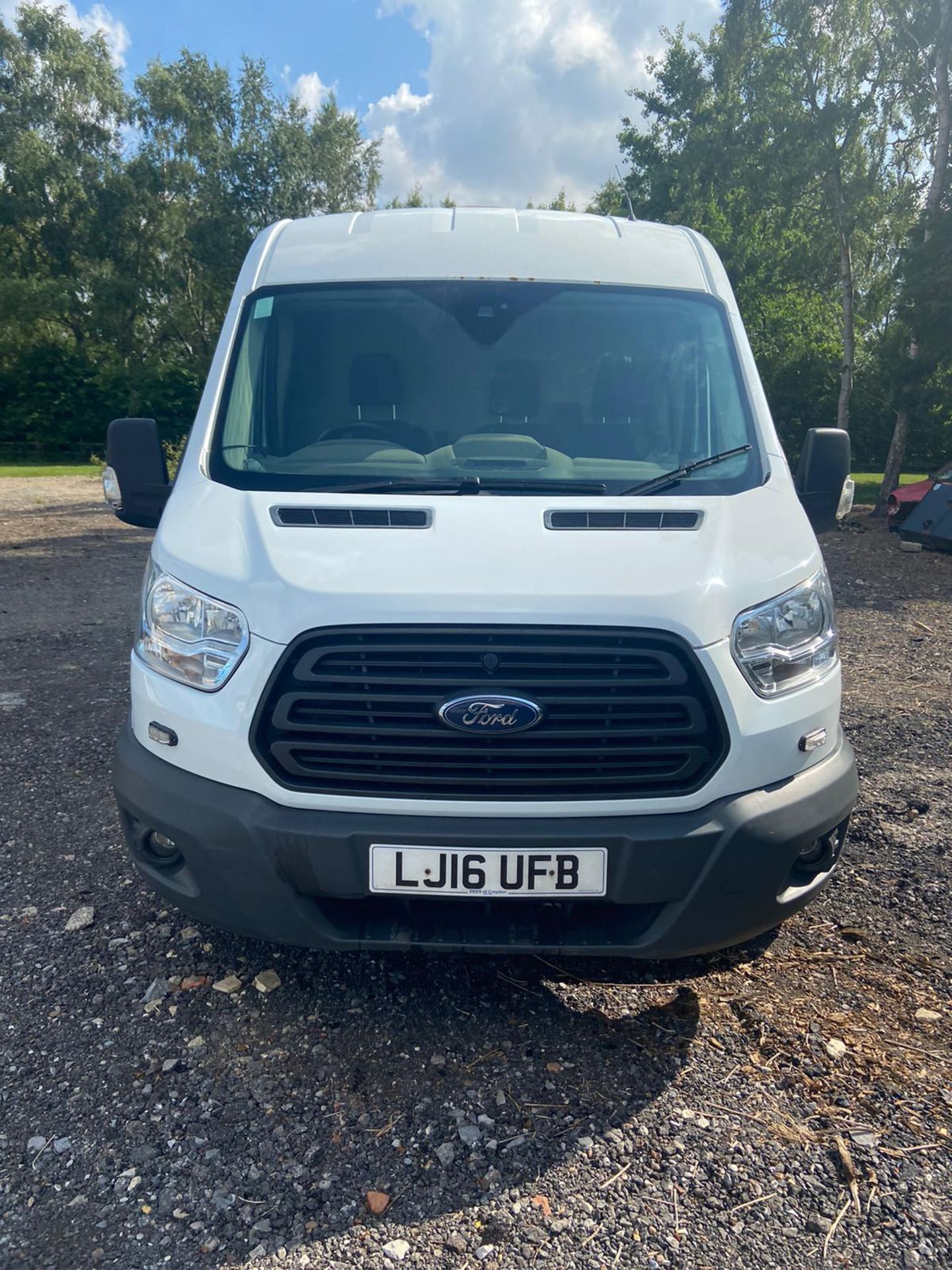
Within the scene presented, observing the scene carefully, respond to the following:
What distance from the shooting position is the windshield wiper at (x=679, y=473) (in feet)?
10.5

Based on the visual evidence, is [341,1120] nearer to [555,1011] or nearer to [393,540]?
[555,1011]

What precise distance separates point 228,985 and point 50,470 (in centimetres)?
2864

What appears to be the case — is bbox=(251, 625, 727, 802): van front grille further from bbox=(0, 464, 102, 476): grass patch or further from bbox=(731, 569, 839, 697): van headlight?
bbox=(0, 464, 102, 476): grass patch

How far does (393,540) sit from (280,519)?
37 centimetres

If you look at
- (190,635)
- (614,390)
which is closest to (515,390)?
(614,390)

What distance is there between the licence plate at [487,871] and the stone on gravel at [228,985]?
87cm

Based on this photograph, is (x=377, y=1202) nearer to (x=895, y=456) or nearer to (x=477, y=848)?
(x=477, y=848)

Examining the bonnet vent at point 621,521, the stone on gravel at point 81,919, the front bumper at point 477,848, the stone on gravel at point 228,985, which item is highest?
the bonnet vent at point 621,521

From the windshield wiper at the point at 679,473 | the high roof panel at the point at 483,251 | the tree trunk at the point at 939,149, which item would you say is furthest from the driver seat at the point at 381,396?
the tree trunk at the point at 939,149

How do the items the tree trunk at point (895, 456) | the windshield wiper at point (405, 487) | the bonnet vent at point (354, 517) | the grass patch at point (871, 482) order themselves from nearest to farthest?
the bonnet vent at point (354, 517)
the windshield wiper at point (405, 487)
the tree trunk at point (895, 456)
the grass patch at point (871, 482)

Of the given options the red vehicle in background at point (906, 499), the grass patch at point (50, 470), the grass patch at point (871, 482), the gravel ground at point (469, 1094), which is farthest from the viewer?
the grass patch at point (50, 470)

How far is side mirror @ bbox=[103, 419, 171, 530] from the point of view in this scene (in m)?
3.77

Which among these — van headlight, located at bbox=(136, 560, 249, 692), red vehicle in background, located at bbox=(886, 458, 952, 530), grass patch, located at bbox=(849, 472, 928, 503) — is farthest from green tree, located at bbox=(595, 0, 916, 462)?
van headlight, located at bbox=(136, 560, 249, 692)

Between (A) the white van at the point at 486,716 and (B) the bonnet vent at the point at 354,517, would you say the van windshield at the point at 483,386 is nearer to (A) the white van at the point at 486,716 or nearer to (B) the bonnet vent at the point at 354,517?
(A) the white van at the point at 486,716
